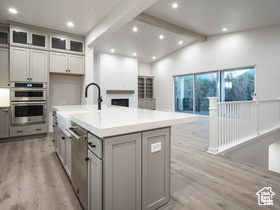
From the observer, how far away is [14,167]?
8.16 feet

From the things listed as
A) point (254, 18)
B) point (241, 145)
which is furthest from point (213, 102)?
point (254, 18)

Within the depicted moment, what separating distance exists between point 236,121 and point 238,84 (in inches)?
143

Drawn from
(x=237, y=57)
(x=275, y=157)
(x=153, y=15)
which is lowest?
(x=275, y=157)

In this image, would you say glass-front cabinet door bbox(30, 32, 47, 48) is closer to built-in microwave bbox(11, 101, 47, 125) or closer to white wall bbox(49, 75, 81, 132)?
white wall bbox(49, 75, 81, 132)

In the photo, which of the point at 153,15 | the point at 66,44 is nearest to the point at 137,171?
the point at 66,44

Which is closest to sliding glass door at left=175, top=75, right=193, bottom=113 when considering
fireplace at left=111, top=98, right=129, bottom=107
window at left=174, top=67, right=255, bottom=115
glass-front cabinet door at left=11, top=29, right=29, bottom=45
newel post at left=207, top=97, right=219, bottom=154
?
window at left=174, top=67, right=255, bottom=115

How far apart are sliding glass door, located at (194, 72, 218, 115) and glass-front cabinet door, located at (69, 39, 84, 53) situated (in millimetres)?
5466

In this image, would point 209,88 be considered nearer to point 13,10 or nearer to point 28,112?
point 28,112

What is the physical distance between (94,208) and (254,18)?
6426mm

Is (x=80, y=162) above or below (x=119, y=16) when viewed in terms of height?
below

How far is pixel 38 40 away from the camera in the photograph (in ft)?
13.7

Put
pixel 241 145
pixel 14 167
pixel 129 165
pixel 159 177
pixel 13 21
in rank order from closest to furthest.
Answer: pixel 129 165
pixel 159 177
pixel 14 167
pixel 241 145
pixel 13 21

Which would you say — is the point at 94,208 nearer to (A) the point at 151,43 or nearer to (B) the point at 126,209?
(B) the point at 126,209

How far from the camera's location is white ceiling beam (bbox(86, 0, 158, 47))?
2596 mm
